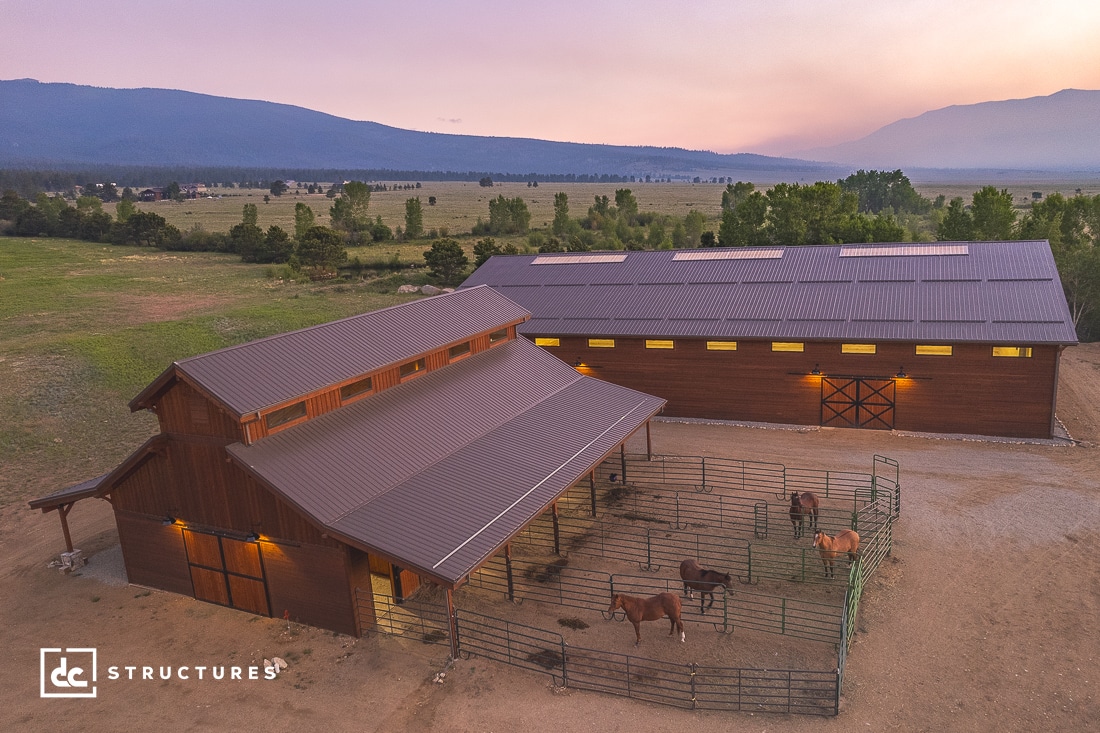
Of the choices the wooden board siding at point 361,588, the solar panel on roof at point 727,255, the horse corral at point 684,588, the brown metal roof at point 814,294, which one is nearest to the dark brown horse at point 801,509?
the horse corral at point 684,588

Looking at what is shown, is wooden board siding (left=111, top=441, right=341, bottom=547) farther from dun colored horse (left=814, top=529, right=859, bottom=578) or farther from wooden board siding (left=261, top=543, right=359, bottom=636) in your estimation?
dun colored horse (left=814, top=529, right=859, bottom=578)

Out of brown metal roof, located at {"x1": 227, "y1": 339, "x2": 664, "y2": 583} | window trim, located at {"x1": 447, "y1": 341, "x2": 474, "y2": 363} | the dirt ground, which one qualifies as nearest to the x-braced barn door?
the dirt ground

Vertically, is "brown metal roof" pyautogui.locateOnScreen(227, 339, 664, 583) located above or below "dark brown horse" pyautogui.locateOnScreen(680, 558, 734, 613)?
above

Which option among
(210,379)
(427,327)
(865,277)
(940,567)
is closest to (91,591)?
(210,379)

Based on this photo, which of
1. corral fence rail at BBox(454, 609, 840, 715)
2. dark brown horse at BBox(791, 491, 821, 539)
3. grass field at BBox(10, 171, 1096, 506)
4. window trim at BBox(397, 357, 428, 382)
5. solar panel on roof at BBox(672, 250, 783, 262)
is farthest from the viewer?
solar panel on roof at BBox(672, 250, 783, 262)

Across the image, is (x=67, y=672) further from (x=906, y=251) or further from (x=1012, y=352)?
(x=906, y=251)

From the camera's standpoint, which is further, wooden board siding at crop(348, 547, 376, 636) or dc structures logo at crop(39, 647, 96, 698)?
wooden board siding at crop(348, 547, 376, 636)

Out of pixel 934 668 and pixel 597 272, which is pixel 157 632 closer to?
pixel 934 668
